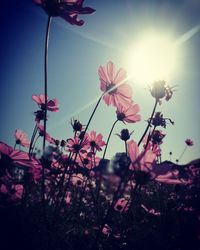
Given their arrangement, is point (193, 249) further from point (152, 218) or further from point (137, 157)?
point (137, 157)

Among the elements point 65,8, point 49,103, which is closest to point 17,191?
point 49,103

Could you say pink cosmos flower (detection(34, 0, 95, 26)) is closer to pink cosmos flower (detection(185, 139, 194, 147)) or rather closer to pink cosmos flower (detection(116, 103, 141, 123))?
pink cosmos flower (detection(116, 103, 141, 123))

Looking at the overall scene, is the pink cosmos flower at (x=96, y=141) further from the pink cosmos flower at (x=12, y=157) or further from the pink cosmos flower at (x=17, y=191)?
the pink cosmos flower at (x=12, y=157)

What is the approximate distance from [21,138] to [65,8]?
2.39 metres

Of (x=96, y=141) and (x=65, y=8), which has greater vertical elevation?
(x=65, y=8)

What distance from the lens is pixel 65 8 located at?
1.38 metres

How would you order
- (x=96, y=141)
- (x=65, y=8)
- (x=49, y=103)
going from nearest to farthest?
(x=65, y=8)
(x=49, y=103)
(x=96, y=141)

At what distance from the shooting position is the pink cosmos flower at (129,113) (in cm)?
232

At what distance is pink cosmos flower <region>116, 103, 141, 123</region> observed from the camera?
2324 mm

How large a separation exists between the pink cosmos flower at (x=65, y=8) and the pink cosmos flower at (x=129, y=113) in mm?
1055

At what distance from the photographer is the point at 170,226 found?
89.3 inches

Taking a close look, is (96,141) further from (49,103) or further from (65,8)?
(65,8)

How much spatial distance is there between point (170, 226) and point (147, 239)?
0.57 metres

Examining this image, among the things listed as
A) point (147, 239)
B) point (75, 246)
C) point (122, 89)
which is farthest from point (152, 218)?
point (122, 89)
